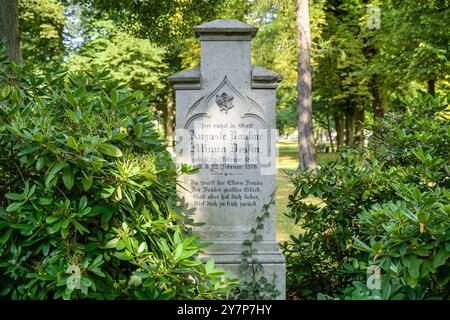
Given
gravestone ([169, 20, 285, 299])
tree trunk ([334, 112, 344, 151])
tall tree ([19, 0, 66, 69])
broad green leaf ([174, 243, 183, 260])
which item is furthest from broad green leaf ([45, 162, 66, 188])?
tree trunk ([334, 112, 344, 151])

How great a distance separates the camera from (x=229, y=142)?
15.2ft

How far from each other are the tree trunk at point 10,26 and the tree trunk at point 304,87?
10734mm

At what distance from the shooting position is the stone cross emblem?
181 inches

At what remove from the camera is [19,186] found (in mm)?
3199

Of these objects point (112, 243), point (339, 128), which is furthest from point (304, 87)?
point (339, 128)

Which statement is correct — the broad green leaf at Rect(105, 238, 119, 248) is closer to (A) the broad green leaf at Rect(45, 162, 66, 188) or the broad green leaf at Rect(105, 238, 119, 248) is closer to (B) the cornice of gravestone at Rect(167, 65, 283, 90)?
(A) the broad green leaf at Rect(45, 162, 66, 188)

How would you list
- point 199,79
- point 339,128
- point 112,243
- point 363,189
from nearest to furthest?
point 112,243 → point 363,189 → point 199,79 → point 339,128

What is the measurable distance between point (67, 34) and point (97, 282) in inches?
1064

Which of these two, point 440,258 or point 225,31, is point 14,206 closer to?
point 440,258

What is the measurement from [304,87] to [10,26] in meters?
11.1

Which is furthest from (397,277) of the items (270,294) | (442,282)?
(270,294)

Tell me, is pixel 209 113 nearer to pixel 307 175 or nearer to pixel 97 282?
pixel 307 175

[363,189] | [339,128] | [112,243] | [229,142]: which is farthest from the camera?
[339,128]

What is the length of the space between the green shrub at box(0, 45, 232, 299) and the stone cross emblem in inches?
58.4
